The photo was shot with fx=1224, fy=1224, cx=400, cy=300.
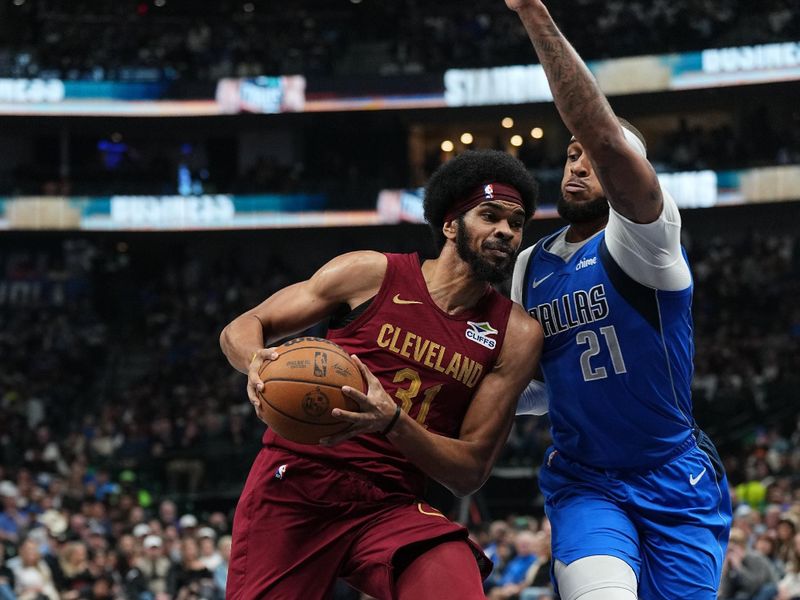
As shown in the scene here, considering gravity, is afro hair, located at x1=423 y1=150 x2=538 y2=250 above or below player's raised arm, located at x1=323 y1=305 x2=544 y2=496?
above

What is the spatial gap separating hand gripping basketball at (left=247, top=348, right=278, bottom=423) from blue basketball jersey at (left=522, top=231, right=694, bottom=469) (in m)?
1.25

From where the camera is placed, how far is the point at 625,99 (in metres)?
28.5

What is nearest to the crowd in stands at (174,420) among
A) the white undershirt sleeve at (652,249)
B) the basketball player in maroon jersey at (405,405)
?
the basketball player in maroon jersey at (405,405)

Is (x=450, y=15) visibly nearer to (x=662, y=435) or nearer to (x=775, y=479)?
(x=775, y=479)

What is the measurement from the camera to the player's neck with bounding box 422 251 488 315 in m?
5.01

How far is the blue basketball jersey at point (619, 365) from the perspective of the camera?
4.80m

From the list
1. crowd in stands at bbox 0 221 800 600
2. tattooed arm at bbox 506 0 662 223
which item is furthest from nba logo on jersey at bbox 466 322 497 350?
crowd in stands at bbox 0 221 800 600

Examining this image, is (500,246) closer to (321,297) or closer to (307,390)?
(321,297)

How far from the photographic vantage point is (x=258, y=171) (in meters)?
31.1

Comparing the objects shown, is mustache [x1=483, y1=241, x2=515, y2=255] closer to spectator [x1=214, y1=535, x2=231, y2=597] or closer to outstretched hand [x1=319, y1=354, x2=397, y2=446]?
outstretched hand [x1=319, y1=354, x2=397, y2=446]

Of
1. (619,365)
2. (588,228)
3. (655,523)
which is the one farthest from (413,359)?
(655,523)

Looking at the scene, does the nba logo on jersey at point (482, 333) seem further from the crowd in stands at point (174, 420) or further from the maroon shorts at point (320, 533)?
the crowd in stands at point (174, 420)

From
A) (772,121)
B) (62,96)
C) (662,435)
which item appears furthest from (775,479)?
(62,96)

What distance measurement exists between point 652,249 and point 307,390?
4.61ft
